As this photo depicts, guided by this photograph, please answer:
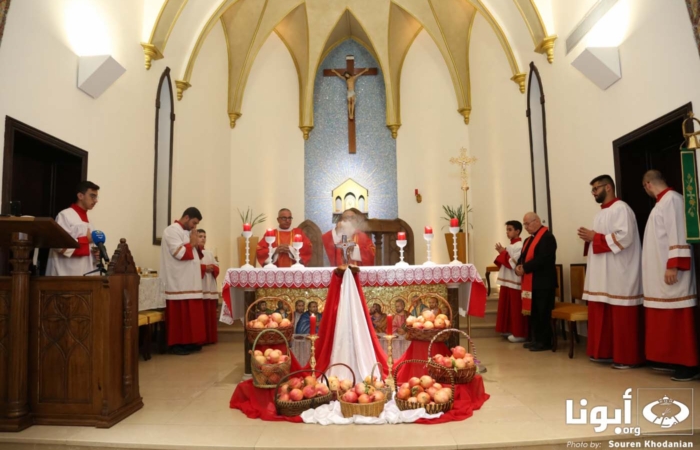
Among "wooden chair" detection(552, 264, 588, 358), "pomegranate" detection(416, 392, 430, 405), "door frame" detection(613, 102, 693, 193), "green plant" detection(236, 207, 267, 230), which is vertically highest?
"door frame" detection(613, 102, 693, 193)

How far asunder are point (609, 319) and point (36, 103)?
6.55 m

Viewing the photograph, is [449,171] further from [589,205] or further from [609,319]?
[609,319]

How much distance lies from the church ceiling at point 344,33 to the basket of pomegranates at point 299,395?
7.81m

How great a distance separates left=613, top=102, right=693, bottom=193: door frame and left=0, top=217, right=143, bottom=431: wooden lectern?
17.2 feet

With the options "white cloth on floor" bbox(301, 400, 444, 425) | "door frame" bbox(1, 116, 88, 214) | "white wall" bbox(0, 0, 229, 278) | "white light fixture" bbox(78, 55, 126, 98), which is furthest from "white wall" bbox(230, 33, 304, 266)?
"white cloth on floor" bbox(301, 400, 444, 425)

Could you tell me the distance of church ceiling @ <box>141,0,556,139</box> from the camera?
33.4 feet

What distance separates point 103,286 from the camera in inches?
140

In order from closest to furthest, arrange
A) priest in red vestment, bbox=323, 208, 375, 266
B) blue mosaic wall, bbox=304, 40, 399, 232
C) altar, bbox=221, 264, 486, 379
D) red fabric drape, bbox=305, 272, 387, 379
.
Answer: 1. red fabric drape, bbox=305, 272, 387, 379
2. altar, bbox=221, 264, 486, 379
3. priest in red vestment, bbox=323, 208, 375, 266
4. blue mosaic wall, bbox=304, 40, 399, 232

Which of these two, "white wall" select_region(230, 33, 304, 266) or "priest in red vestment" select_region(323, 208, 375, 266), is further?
"white wall" select_region(230, 33, 304, 266)

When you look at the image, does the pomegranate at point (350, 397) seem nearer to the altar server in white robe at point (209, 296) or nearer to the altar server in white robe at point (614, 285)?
the altar server in white robe at point (614, 285)

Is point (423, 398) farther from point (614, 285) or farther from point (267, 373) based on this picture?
point (614, 285)

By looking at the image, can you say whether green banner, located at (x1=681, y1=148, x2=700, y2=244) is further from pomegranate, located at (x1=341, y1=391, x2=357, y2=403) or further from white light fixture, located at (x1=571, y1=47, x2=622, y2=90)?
pomegranate, located at (x1=341, y1=391, x2=357, y2=403)

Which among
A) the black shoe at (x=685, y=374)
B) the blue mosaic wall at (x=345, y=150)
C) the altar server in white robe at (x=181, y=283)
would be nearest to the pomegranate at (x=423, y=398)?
the black shoe at (x=685, y=374)

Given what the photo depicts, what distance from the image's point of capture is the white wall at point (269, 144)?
10.7 meters
